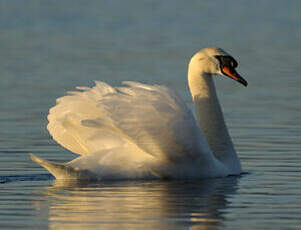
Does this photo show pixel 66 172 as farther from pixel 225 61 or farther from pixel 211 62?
pixel 225 61

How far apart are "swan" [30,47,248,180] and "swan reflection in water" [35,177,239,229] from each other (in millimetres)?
148

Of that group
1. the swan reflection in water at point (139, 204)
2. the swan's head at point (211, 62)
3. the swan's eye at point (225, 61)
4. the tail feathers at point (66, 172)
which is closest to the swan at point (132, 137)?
the tail feathers at point (66, 172)

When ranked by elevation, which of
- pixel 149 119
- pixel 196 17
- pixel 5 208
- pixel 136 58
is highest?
pixel 196 17

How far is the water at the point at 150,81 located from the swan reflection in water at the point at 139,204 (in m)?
0.01

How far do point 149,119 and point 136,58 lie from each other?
13031 mm

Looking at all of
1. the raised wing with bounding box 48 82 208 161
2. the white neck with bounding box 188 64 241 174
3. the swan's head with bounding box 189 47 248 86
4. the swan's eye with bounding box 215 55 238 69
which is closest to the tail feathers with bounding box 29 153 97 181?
the raised wing with bounding box 48 82 208 161

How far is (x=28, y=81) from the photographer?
824 inches

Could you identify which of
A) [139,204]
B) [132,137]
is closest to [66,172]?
[132,137]

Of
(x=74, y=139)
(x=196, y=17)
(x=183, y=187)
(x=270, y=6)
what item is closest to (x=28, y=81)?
(x=74, y=139)

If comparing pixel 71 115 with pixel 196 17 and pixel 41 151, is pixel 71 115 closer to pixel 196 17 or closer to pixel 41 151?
pixel 41 151

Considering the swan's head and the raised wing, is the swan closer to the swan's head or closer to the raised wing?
the raised wing

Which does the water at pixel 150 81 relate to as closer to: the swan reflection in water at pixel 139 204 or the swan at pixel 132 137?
the swan reflection in water at pixel 139 204

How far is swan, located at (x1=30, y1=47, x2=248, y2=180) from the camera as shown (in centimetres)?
1181

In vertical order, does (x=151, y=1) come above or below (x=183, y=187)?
above
